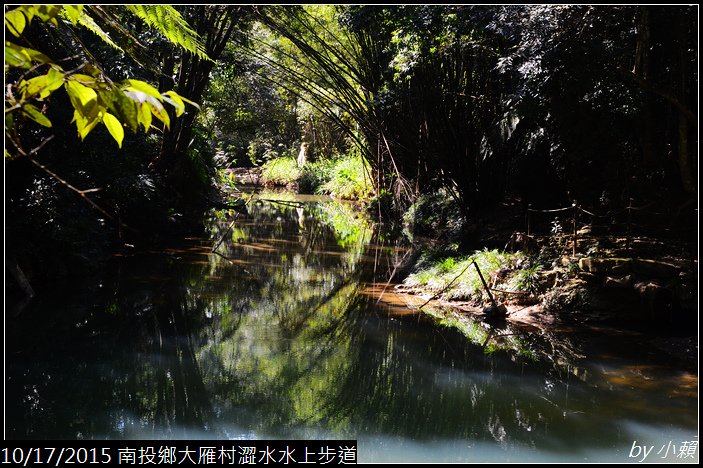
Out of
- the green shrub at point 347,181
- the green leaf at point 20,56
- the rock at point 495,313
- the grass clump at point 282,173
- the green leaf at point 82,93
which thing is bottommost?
the rock at point 495,313

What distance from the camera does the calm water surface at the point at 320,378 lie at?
3.33 m

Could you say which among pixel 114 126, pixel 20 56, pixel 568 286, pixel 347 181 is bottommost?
pixel 568 286

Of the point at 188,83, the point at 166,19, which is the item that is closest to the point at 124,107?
the point at 166,19

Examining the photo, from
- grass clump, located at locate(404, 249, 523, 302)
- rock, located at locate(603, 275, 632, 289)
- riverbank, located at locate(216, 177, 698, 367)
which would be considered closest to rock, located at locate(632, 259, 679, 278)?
riverbank, located at locate(216, 177, 698, 367)

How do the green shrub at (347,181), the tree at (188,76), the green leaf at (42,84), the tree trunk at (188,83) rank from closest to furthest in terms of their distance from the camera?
1. the green leaf at (42,84)
2. the tree at (188,76)
3. the tree trunk at (188,83)
4. the green shrub at (347,181)

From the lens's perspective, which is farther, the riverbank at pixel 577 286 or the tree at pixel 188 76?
the tree at pixel 188 76

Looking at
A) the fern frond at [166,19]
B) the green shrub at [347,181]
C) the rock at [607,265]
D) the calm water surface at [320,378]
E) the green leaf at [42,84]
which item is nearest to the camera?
the green leaf at [42,84]

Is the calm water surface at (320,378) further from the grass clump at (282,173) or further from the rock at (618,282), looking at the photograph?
the grass clump at (282,173)

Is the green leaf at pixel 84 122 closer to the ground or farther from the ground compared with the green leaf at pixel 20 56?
closer to the ground

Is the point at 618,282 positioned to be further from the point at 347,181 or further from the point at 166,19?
the point at 347,181

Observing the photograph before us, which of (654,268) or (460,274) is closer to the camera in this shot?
(654,268)

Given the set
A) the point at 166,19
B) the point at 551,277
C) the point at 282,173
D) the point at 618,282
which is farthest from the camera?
the point at 282,173

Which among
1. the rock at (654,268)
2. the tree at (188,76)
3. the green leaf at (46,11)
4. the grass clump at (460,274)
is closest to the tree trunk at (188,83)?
the tree at (188,76)

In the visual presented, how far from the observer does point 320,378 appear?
423 cm
